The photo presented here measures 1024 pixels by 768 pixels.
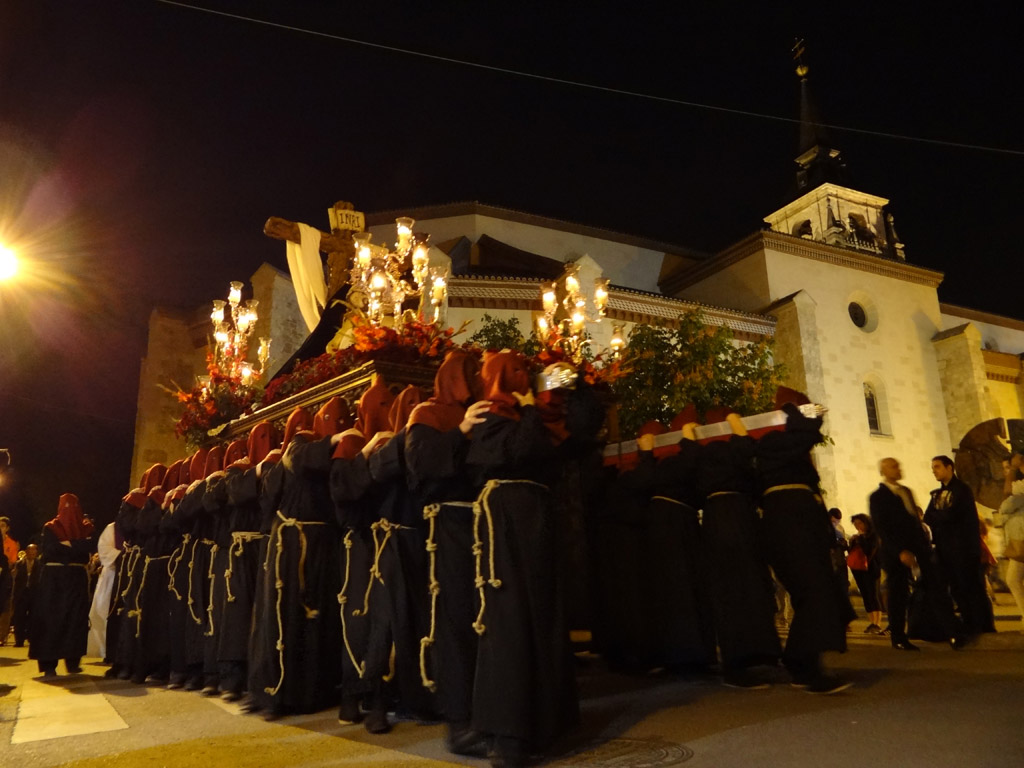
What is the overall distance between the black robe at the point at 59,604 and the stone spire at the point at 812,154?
42095mm

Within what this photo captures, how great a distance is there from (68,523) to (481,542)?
6861 mm

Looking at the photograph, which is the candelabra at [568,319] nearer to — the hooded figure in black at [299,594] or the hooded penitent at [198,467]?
the hooded figure in black at [299,594]

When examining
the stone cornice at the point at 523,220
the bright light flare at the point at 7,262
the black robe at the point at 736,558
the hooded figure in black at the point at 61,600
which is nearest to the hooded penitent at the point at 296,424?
the black robe at the point at 736,558

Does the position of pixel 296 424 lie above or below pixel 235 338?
below

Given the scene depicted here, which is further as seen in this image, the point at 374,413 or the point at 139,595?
the point at 139,595

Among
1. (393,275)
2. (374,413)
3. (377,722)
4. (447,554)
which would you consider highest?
(393,275)

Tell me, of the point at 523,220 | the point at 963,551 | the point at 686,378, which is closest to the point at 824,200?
the point at 523,220

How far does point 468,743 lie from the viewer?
3.79 metres

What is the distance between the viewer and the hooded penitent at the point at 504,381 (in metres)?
4.12

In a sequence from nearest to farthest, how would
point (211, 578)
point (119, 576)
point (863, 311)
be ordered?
point (211, 578), point (119, 576), point (863, 311)

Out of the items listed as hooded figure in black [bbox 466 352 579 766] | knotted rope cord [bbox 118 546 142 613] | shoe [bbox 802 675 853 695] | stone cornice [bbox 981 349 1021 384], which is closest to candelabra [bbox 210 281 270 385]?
knotted rope cord [bbox 118 546 142 613]

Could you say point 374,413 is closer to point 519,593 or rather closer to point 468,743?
point 519,593

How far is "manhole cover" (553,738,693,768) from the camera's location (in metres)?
3.34

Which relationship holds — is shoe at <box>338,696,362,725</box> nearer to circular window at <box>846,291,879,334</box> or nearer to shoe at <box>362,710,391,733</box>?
shoe at <box>362,710,391,733</box>
